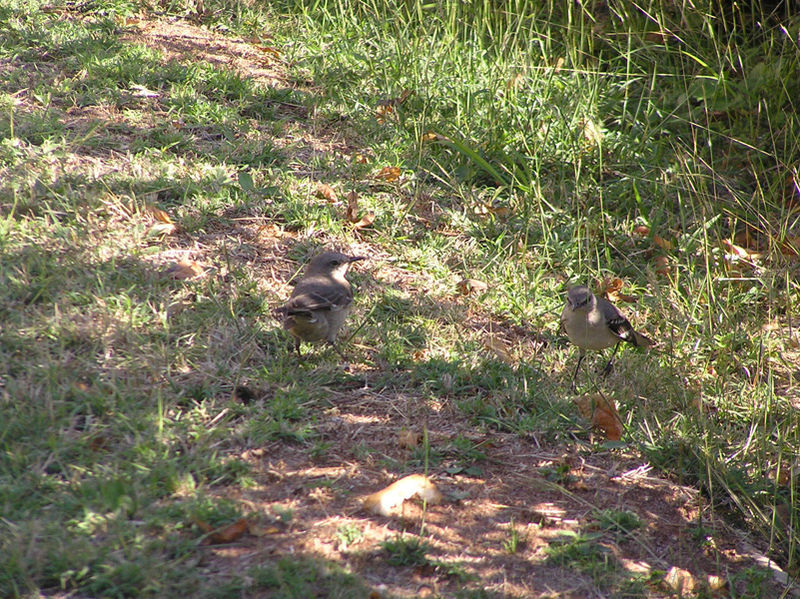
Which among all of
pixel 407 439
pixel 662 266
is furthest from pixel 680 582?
pixel 662 266

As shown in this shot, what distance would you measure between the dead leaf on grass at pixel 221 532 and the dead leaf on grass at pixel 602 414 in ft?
7.76

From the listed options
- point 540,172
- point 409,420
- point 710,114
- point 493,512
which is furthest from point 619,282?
point 493,512

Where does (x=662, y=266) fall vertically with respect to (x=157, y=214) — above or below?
below

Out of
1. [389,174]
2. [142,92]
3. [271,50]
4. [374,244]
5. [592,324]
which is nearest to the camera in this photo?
[592,324]

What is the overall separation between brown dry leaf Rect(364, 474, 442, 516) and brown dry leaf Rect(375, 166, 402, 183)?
3.84 m

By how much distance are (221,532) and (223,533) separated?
0.01 meters

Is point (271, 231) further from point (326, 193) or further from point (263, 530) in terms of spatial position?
point (263, 530)

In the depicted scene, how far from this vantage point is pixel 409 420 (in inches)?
191

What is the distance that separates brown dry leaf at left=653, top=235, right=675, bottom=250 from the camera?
6988mm

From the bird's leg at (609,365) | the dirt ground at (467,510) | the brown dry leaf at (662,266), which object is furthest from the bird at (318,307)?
the brown dry leaf at (662,266)

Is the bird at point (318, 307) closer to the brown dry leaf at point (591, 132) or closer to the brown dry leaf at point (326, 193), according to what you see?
the brown dry leaf at point (326, 193)

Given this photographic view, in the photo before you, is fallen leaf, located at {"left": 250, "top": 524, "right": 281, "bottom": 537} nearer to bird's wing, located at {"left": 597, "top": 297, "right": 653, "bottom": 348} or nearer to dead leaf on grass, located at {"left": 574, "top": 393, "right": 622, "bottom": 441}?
dead leaf on grass, located at {"left": 574, "top": 393, "right": 622, "bottom": 441}

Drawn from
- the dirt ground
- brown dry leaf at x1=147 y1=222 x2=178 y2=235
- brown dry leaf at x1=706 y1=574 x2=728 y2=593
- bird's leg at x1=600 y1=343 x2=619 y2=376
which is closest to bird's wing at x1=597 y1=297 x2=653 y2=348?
bird's leg at x1=600 y1=343 x2=619 y2=376

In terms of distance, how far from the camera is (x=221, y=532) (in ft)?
11.6
